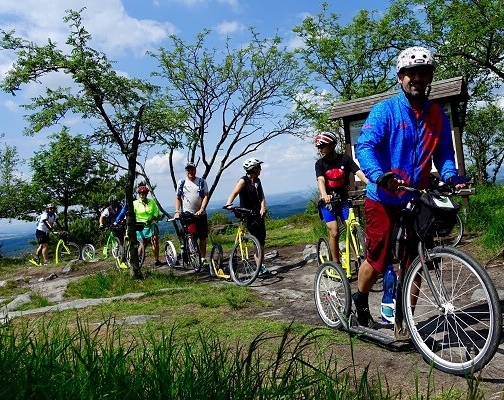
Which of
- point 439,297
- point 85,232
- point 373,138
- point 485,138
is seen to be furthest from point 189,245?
point 485,138

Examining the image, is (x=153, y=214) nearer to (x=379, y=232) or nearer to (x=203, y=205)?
(x=203, y=205)

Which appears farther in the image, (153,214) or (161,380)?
(153,214)

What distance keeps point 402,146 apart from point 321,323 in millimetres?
2069

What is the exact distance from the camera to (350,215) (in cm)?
688

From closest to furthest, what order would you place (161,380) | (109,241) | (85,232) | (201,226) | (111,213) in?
(161,380)
(201,226)
(111,213)
(109,241)
(85,232)

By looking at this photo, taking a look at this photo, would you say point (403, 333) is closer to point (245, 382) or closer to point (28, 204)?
point (245, 382)

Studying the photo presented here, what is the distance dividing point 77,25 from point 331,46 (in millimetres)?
20573

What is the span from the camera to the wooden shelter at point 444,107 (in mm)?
11164

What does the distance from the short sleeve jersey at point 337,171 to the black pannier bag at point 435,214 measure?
333cm

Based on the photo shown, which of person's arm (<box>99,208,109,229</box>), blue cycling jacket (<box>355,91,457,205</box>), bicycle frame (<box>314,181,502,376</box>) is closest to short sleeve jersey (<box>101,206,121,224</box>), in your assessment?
person's arm (<box>99,208,109,229</box>)

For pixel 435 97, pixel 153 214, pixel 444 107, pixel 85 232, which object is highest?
pixel 435 97

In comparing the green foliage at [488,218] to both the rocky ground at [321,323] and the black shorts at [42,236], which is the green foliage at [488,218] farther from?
the black shorts at [42,236]

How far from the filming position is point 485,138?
46.8 meters

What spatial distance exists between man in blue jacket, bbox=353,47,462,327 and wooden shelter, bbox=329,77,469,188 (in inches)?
314
